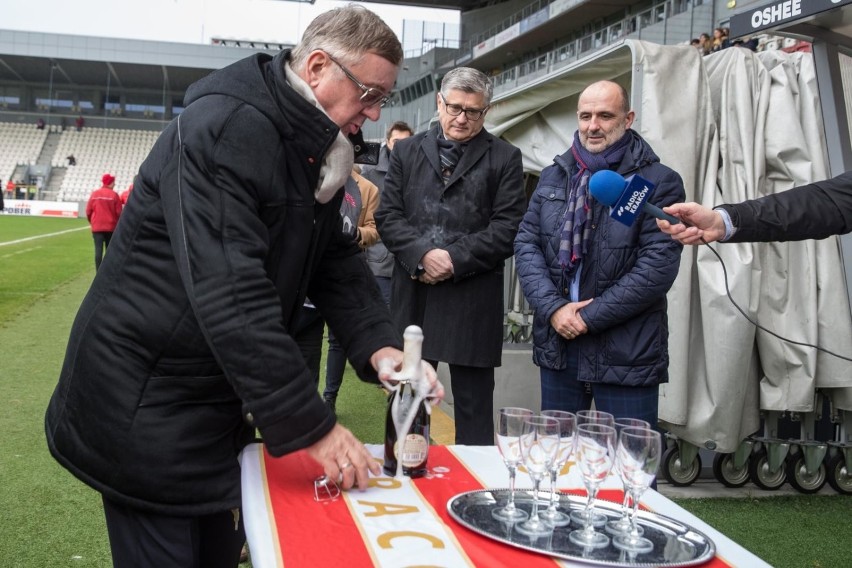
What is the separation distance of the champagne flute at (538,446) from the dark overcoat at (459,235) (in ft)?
6.89

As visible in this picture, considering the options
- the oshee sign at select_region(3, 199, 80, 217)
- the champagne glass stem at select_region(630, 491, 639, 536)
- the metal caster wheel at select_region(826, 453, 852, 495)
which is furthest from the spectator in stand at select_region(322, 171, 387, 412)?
the oshee sign at select_region(3, 199, 80, 217)

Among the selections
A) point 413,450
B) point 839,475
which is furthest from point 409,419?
point 839,475

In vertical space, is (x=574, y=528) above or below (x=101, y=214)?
below

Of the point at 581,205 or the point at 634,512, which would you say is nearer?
the point at 634,512

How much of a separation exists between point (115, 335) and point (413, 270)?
2.08 m

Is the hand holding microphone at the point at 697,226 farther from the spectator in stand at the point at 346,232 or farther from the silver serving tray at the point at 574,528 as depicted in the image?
the spectator in stand at the point at 346,232

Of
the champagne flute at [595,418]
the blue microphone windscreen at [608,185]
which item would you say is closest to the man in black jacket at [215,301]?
the champagne flute at [595,418]

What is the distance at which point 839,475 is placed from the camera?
4.33 metres

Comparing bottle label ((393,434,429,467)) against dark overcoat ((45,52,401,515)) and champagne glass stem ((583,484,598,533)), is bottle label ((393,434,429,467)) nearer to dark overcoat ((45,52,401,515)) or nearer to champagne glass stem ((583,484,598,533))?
dark overcoat ((45,52,401,515))

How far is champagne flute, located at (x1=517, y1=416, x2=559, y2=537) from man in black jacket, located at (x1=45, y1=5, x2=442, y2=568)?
1.06 feet

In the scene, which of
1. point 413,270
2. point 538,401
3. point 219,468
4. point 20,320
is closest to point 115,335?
point 219,468

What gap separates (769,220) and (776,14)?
67cm

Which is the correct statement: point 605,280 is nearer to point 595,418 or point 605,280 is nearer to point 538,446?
point 595,418

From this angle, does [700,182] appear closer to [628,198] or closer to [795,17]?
[795,17]
